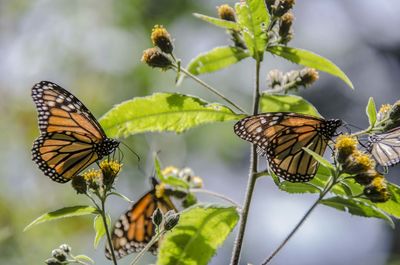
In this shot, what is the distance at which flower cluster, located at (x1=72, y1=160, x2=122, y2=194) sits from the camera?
302 cm

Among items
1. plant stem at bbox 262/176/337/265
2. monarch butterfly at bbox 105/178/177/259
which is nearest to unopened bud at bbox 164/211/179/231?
plant stem at bbox 262/176/337/265

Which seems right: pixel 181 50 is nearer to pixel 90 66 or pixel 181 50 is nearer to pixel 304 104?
pixel 90 66

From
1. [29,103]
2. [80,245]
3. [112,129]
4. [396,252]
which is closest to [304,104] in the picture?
[112,129]

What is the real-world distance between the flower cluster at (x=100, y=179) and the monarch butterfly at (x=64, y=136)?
23 centimetres

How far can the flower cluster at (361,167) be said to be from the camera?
2.77 meters

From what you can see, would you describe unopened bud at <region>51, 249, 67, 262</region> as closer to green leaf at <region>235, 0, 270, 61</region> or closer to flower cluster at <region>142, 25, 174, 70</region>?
flower cluster at <region>142, 25, 174, 70</region>

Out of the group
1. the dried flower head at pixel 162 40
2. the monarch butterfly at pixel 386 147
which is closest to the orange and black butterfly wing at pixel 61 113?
the dried flower head at pixel 162 40

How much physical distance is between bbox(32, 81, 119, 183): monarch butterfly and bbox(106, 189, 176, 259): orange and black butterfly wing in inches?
22.9

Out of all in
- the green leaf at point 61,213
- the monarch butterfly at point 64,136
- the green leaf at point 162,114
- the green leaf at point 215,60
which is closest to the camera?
the green leaf at point 61,213

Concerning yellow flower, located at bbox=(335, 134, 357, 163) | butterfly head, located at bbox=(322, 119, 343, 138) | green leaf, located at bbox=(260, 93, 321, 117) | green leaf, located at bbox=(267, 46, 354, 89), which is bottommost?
yellow flower, located at bbox=(335, 134, 357, 163)

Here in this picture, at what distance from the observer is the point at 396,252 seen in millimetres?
10711

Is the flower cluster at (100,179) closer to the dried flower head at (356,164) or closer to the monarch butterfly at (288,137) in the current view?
the monarch butterfly at (288,137)

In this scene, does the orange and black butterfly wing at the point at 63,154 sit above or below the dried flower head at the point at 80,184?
above

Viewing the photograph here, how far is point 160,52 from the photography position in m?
3.36
